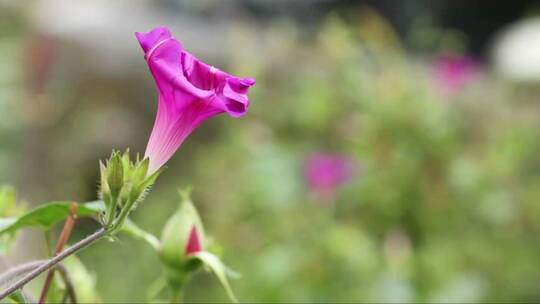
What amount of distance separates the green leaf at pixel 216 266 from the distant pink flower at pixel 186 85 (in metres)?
0.09

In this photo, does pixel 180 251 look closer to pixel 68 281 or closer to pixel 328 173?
pixel 68 281

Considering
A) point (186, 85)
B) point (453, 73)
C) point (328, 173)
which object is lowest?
point (186, 85)

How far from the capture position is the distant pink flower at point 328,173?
1986 millimetres

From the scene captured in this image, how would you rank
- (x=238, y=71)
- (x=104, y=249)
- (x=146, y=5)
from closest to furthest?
(x=238, y=71)
(x=104, y=249)
(x=146, y=5)

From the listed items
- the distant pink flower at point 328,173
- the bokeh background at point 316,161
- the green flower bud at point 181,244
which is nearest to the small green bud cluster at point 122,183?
the green flower bud at point 181,244

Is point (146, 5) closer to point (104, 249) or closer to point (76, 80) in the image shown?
point (76, 80)

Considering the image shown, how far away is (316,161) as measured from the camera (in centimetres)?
206

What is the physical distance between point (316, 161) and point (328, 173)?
8 centimetres

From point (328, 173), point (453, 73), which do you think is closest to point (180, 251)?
point (328, 173)

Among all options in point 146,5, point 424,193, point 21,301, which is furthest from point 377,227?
point 146,5

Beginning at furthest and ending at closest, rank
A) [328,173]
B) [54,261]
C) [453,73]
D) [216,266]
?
[453,73]
[328,173]
[216,266]
[54,261]

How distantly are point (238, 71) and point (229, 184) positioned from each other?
0.33 m

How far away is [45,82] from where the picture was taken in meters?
3.33

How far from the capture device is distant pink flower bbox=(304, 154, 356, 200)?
1986mm
